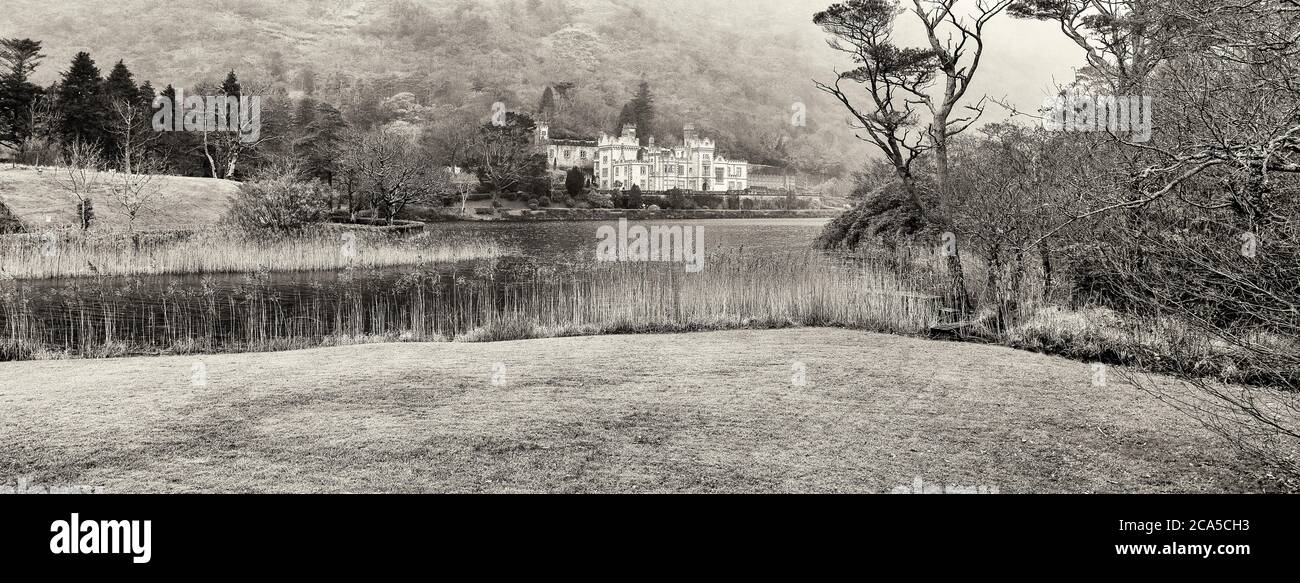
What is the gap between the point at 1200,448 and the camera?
4.97 m

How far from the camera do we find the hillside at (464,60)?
5251 inches

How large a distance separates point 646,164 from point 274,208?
2382 inches

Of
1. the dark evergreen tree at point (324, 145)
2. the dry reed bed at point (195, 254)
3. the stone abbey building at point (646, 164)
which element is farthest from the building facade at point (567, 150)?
the dry reed bed at point (195, 254)

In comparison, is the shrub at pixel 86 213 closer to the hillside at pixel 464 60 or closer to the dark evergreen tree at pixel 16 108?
the dark evergreen tree at pixel 16 108

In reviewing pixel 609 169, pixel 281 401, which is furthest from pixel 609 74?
pixel 281 401

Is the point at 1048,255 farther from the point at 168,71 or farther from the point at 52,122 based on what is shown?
the point at 168,71

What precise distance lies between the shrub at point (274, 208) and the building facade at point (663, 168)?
174 ft

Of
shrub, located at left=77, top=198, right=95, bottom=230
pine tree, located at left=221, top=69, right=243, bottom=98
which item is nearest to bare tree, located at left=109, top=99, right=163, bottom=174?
A: pine tree, located at left=221, top=69, right=243, bottom=98

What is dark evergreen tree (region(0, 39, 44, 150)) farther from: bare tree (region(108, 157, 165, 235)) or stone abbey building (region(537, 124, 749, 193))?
stone abbey building (region(537, 124, 749, 193))

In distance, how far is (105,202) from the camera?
2633 cm

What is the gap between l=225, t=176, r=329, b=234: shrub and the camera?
26344 mm

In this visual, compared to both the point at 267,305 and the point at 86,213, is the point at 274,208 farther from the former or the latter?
the point at 267,305

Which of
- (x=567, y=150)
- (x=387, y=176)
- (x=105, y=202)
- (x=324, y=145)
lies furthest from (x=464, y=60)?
(x=105, y=202)
